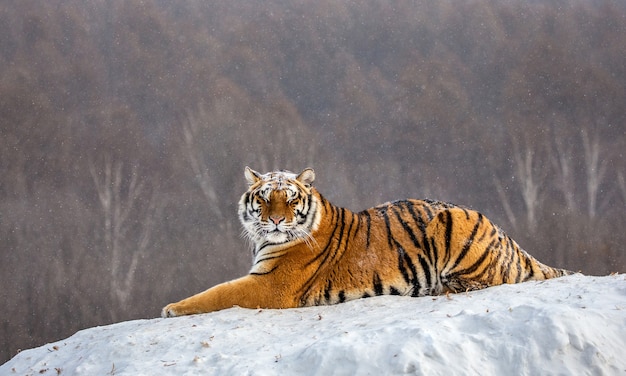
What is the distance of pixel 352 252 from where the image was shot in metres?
5.61

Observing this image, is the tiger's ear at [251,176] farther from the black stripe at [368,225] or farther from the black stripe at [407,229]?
the black stripe at [407,229]

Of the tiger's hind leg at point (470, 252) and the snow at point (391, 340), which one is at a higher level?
the tiger's hind leg at point (470, 252)

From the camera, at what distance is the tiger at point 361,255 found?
18.0ft

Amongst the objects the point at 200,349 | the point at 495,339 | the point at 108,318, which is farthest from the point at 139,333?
the point at 108,318

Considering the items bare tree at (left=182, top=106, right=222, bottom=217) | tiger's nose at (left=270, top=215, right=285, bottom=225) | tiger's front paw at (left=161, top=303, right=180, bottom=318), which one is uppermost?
bare tree at (left=182, top=106, right=222, bottom=217)

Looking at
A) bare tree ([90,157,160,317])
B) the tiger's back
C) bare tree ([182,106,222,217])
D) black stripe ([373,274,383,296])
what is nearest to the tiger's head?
the tiger's back

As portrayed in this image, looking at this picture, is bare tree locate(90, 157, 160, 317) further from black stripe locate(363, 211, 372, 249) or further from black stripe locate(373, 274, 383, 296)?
black stripe locate(373, 274, 383, 296)

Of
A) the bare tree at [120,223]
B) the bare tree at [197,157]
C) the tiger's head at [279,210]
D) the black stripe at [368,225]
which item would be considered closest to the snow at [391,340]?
the black stripe at [368,225]

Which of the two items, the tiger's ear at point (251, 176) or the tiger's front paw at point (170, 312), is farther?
the tiger's ear at point (251, 176)

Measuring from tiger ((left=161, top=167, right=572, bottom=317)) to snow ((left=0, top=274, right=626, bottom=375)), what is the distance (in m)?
0.32

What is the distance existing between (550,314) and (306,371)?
1323 mm

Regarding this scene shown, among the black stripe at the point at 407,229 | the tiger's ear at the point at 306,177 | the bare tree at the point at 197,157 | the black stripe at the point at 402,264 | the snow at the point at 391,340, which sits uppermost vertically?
the bare tree at the point at 197,157

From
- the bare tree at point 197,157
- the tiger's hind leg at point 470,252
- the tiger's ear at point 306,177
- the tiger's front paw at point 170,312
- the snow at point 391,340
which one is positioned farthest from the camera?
the bare tree at point 197,157

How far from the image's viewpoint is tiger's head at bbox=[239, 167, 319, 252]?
555 cm
